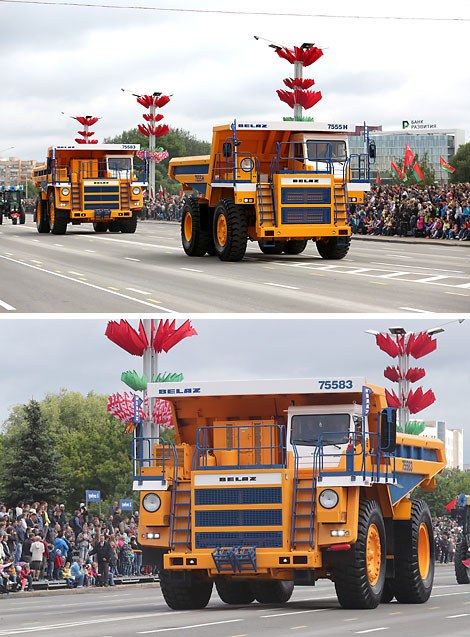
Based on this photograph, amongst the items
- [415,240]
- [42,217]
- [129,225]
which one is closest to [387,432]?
[415,240]

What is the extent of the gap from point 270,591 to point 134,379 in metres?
9.93

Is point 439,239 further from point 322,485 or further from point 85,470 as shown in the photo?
point 85,470

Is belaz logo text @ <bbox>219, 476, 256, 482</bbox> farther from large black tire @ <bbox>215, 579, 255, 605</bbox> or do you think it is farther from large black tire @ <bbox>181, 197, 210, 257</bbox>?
large black tire @ <bbox>181, 197, 210, 257</bbox>

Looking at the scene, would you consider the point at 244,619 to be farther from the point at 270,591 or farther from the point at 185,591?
the point at 270,591

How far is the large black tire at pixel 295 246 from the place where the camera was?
3572cm

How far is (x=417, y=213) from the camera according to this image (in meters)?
51.2

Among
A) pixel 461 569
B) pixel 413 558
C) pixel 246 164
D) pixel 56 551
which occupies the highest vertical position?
pixel 246 164

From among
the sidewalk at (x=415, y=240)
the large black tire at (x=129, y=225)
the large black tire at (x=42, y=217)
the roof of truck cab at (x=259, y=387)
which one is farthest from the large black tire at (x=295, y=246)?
the roof of truck cab at (x=259, y=387)

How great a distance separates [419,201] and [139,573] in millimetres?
25508

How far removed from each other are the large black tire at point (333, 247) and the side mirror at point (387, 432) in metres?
17.8

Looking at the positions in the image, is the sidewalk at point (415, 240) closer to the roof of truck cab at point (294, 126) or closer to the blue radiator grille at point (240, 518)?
the roof of truck cab at point (294, 126)

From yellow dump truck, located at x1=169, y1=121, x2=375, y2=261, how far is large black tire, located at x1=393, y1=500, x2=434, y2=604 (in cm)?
1365

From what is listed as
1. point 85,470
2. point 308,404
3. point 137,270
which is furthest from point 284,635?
point 85,470

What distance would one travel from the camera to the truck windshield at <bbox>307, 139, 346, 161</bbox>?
30.6m
